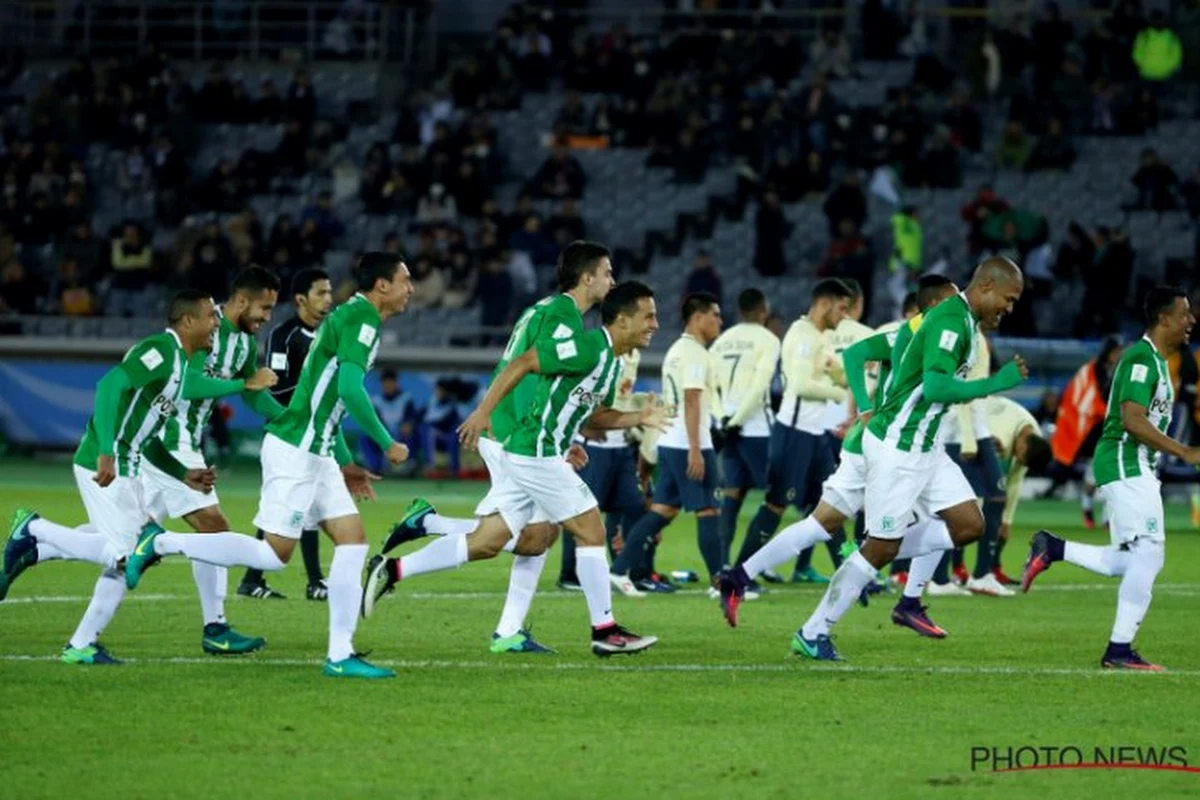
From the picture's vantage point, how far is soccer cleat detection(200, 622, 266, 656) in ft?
42.3

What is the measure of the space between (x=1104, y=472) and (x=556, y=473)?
307 cm

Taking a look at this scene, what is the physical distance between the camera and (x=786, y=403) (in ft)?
59.7

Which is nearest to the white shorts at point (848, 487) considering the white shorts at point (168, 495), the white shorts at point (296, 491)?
the white shorts at point (296, 491)

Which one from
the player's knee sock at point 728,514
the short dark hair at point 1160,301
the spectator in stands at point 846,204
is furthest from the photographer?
the spectator in stands at point 846,204

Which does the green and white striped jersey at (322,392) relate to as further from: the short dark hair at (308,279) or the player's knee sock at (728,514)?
the player's knee sock at (728,514)

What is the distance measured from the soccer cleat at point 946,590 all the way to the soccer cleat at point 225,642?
654 centimetres

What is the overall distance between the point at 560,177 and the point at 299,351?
20.4 metres

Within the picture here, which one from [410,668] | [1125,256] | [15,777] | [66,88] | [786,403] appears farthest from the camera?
[66,88]

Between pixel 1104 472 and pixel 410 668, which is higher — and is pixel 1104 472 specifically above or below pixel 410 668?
above

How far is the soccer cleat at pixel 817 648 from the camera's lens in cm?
1278

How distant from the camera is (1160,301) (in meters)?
12.9

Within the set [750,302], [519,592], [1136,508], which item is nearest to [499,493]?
Answer: [519,592]

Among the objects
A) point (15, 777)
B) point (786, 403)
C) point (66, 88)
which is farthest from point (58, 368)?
point (15, 777)

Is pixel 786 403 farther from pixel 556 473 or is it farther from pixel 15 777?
pixel 15 777
